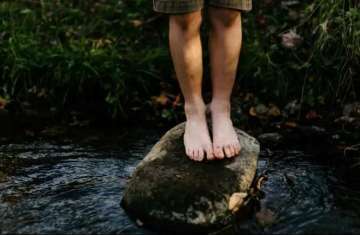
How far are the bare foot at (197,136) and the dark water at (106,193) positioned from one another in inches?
15.0

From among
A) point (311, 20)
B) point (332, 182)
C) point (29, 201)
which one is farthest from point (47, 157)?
point (311, 20)

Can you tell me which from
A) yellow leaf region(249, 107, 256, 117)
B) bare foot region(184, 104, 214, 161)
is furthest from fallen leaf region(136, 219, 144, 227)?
yellow leaf region(249, 107, 256, 117)

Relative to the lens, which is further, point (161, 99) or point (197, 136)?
point (161, 99)

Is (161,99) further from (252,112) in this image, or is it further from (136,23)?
(136,23)

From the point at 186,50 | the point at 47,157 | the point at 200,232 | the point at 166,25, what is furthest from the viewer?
the point at 166,25

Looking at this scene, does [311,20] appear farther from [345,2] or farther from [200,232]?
[200,232]

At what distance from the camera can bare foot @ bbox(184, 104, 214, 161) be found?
9.47ft

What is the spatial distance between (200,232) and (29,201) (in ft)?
2.91

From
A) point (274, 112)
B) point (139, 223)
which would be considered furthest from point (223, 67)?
point (274, 112)

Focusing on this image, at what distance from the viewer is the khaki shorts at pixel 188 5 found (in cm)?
273

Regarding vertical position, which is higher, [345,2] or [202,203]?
[345,2]

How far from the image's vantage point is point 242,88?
4.54 m

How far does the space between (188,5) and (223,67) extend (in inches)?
15.7

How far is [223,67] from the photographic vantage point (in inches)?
117
